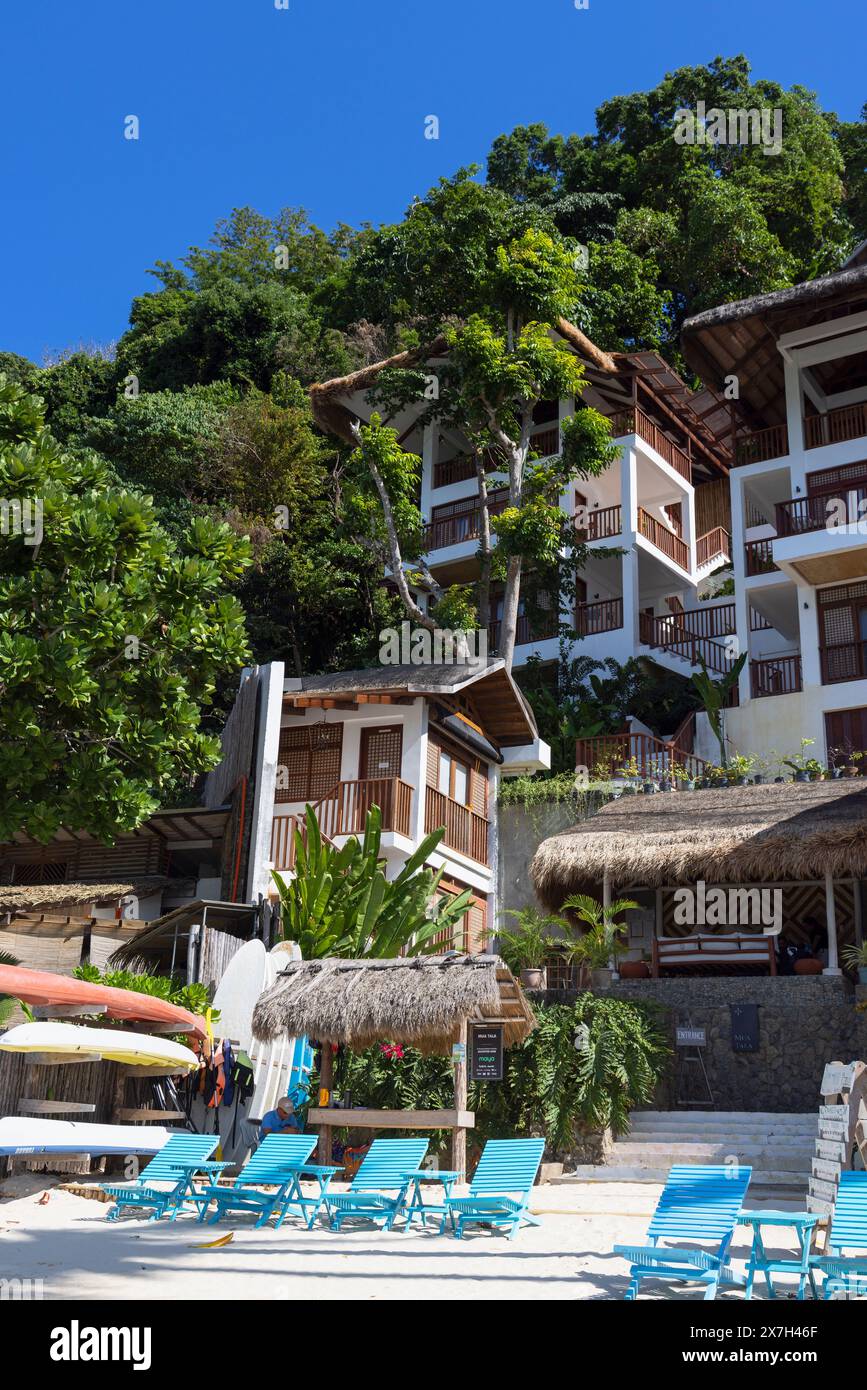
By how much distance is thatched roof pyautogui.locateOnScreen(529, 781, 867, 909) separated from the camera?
56.3 feet

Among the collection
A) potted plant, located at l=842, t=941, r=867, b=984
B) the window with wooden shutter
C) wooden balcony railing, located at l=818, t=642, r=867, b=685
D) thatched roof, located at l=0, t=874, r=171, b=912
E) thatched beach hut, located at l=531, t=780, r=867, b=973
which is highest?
wooden balcony railing, located at l=818, t=642, r=867, b=685

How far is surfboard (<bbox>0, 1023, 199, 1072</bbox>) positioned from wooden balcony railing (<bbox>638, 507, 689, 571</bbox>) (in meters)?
21.8

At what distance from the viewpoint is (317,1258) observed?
881 centimetres

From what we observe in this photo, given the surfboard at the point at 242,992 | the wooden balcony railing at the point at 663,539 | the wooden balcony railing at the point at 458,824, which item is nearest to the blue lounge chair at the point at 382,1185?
the surfboard at the point at 242,992

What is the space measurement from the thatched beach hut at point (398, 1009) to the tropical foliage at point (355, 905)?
2.76 meters

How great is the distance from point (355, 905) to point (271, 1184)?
602 centimetres

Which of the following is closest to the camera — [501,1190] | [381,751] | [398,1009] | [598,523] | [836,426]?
[501,1190]

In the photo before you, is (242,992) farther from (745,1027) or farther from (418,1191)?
(745,1027)

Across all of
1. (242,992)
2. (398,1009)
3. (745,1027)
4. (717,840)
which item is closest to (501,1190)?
(398,1009)

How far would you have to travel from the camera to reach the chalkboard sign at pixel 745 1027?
637 inches

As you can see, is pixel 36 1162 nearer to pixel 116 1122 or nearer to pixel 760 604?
pixel 116 1122

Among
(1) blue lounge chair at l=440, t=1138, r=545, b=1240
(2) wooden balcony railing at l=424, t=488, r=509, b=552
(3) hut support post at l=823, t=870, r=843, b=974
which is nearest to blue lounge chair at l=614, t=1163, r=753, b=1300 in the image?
(1) blue lounge chair at l=440, t=1138, r=545, b=1240

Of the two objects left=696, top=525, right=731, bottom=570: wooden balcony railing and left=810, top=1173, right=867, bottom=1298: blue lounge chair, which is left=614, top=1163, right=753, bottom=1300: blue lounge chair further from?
left=696, top=525, right=731, bottom=570: wooden balcony railing
